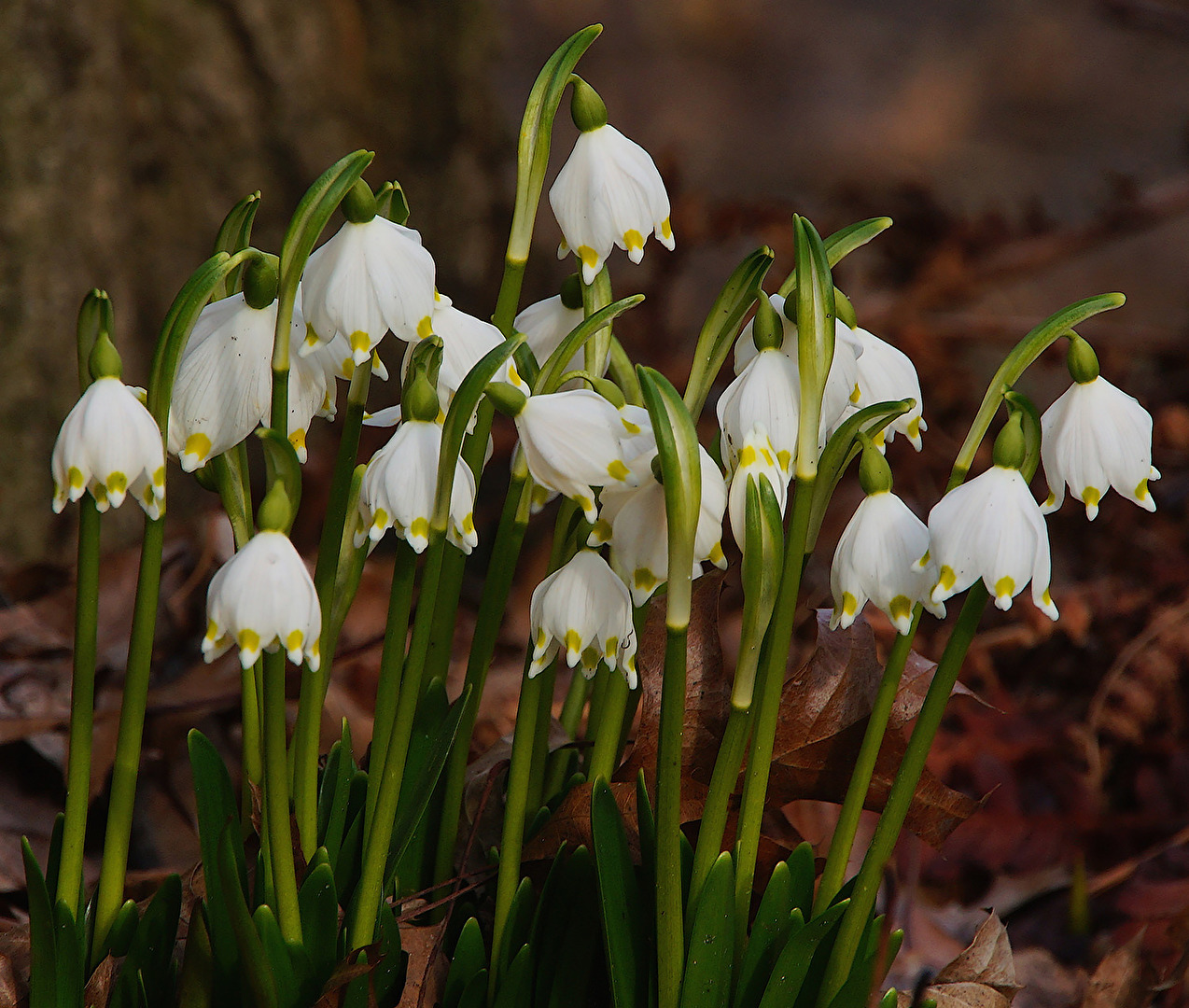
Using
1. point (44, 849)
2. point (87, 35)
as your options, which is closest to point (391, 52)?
point (87, 35)

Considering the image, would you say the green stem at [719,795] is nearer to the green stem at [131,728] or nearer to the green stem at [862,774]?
the green stem at [862,774]

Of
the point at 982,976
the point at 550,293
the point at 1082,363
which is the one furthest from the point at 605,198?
the point at 550,293

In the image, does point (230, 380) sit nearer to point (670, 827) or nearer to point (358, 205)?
point (358, 205)

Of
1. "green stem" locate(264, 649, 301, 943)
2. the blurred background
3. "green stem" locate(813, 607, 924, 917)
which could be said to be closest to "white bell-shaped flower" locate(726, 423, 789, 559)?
"green stem" locate(813, 607, 924, 917)

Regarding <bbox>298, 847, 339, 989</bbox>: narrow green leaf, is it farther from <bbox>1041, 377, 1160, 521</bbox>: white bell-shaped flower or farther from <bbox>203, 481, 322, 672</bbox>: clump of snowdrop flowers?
<bbox>1041, 377, 1160, 521</bbox>: white bell-shaped flower

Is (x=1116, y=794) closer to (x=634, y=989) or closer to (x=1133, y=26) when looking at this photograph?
(x=634, y=989)
